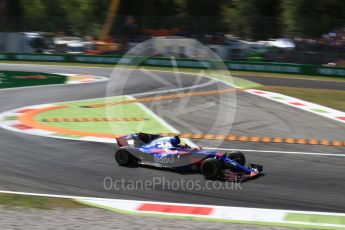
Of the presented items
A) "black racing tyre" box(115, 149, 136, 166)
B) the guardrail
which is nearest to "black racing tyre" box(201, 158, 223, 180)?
"black racing tyre" box(115, 149, 136, 166)

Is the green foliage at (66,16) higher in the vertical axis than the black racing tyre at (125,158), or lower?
higher

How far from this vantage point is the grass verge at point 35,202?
8055mm

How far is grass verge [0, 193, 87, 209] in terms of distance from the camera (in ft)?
26.4

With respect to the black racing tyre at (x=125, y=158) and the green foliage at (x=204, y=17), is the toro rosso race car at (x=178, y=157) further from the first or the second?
the green foliage at (x=204, y=17)

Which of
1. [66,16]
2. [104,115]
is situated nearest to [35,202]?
[104,115]

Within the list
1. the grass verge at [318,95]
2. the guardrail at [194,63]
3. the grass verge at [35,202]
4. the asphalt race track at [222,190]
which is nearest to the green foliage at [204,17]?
the guardrail at [194,63]

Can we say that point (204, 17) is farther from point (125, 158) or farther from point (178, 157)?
point (178, 157)

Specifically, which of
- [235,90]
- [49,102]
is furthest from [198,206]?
[235,90]

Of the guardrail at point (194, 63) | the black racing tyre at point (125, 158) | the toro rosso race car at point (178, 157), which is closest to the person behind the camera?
the toro rosso race car at point (178, 157)

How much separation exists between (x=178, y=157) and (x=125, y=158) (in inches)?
43.4

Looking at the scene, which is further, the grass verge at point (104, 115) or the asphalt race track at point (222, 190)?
the grass verge at point (104, 115)

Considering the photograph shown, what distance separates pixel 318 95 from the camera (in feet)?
68.8

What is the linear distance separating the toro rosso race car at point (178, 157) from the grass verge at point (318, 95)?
8890 millimetres

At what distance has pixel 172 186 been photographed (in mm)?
9102
